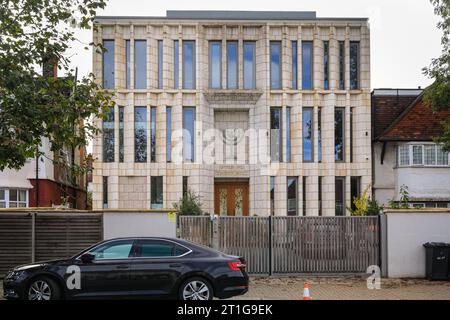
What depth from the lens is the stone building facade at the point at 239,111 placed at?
28.4 meters

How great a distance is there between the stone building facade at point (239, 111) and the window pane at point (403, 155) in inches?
61.9

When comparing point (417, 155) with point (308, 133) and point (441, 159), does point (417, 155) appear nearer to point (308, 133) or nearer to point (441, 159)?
point (441, 159)

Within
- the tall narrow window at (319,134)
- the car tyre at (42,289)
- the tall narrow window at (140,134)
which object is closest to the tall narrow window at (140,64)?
the tall narrow window at (140,134)

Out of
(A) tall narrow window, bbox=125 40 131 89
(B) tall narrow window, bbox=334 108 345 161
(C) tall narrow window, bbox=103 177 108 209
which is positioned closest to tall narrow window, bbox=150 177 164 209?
(C) tall narrow window, bbox=103 177 108 209

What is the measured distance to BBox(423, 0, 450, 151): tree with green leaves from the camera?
718 inches

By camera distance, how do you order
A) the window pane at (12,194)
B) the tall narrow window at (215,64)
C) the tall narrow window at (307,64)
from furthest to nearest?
the tall narrow window at (307,64) < the tall narrow window at (215,64) < the window pane at (12,194)

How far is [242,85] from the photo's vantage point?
94.6ft

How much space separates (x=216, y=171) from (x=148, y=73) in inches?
231

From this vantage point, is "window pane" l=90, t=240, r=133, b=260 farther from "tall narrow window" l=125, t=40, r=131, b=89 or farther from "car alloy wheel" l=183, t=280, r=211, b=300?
"tall narrow window" l=125, t=40, r=131, b=89

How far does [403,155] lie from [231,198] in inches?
344

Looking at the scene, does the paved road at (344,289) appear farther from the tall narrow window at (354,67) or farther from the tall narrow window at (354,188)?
the tall narrow window at (354,67)

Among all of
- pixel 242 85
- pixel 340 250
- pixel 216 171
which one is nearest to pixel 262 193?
pixel 216 171

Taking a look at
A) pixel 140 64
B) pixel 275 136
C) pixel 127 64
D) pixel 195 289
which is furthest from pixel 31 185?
pixel 195 289
